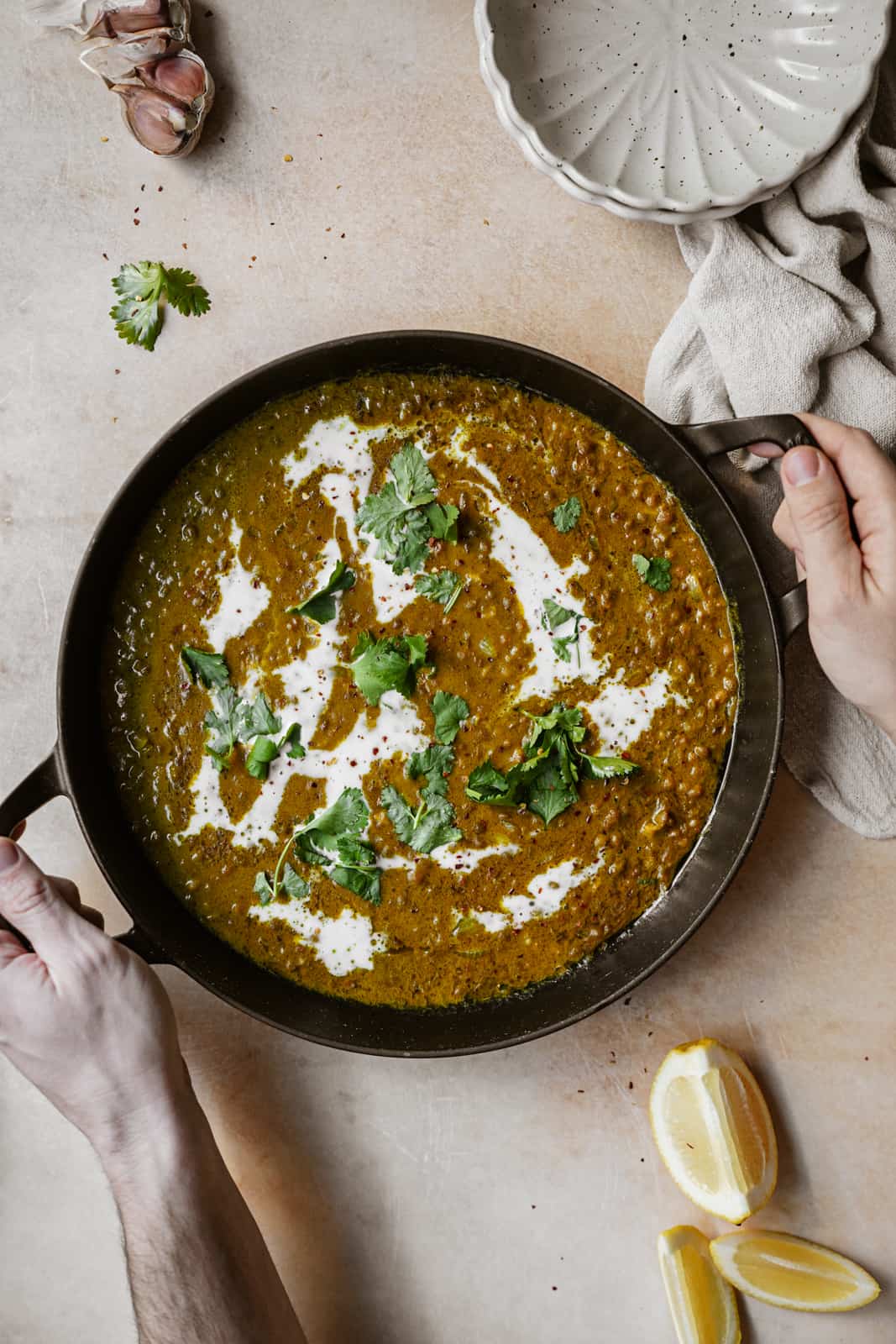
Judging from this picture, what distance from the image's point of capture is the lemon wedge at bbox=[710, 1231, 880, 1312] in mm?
2045

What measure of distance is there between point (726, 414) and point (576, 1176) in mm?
Result: 1592

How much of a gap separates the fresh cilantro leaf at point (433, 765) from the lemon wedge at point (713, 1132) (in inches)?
28.2

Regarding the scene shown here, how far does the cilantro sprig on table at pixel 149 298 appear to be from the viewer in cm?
208

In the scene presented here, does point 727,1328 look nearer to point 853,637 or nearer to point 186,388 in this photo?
point 853,637

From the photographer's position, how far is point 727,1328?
6.80 ft

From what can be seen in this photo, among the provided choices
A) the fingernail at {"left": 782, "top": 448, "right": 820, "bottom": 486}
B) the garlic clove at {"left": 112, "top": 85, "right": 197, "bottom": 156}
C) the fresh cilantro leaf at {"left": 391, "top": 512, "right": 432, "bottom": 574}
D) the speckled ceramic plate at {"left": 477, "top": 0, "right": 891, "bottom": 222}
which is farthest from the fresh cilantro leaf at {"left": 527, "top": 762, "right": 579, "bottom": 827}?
the garlic clove at {"left": 112, "top": 85, "right": 197, "bottom": 156}

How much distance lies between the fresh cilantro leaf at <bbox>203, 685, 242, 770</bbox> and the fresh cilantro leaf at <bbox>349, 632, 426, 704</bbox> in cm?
25

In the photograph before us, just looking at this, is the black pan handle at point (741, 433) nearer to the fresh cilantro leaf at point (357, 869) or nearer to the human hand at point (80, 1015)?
the fresh cilantro leaf at point (357, 869)

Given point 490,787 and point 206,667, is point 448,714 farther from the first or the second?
point 206,667

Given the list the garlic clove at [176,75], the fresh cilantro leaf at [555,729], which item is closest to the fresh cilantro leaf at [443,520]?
the fresh cilantro leaf at [555,729]

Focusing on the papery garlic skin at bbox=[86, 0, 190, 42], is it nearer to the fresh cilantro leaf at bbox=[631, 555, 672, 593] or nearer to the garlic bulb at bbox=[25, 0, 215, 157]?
the garlic bulb at bbox=[25, 0, 215, 157]

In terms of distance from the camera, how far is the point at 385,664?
1994mm

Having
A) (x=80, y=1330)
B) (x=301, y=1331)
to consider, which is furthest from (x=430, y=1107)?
(x=80, y=1330)

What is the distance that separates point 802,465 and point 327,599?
92cm
